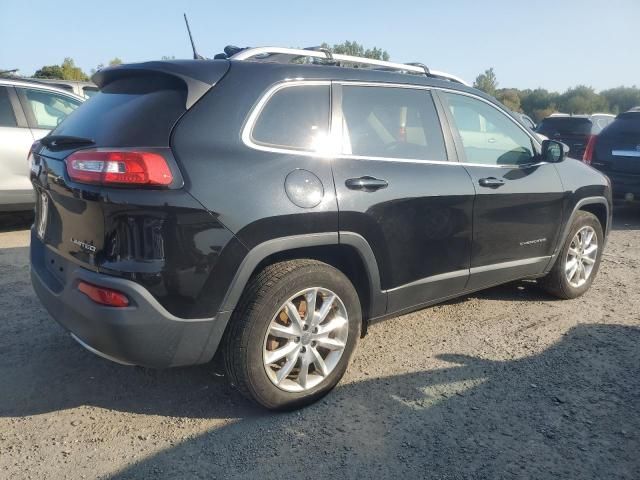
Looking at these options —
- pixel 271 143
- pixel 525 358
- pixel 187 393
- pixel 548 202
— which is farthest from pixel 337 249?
pixel 548 202

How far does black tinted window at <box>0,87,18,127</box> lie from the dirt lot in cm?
317

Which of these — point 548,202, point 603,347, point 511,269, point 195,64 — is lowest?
point 603,347

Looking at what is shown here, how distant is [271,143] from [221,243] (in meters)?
0.60

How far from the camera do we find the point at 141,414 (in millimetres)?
2883

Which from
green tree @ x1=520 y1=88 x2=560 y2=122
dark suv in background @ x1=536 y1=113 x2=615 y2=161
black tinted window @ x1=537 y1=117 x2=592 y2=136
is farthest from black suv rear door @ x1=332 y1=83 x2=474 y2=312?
green tree @ x1=520 y1=88 x2=560 y2=122

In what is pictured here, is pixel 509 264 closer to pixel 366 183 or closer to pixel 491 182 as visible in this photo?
pixel 491 182

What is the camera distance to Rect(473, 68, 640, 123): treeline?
55.1m

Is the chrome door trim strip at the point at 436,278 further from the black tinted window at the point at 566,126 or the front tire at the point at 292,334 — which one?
the black tinted window at the point at 566,126

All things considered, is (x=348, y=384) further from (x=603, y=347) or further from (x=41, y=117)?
(x=41, y=117)

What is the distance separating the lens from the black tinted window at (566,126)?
1236cm

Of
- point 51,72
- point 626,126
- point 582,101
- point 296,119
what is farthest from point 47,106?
point 582,101

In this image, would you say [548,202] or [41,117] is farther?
[41,117]

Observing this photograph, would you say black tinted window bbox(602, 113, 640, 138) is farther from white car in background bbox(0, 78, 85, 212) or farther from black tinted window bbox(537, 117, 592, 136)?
white car in background bbox(0, 78, 85, 212)

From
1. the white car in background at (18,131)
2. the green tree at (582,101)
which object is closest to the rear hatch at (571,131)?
the white car in background at (18,131)
